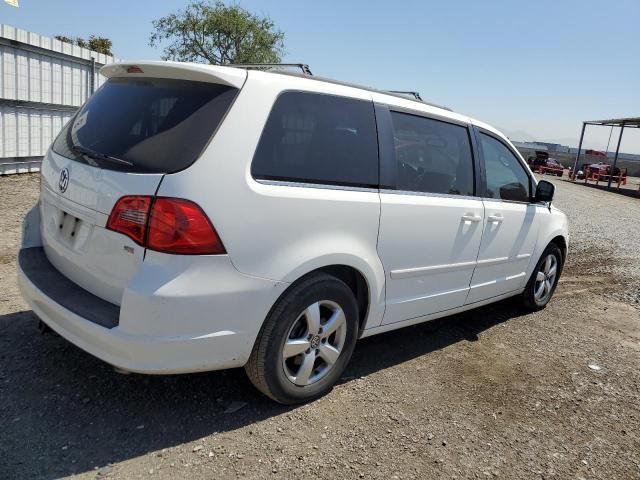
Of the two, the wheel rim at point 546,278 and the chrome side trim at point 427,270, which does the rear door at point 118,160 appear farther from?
the wheel rim at point 546,278

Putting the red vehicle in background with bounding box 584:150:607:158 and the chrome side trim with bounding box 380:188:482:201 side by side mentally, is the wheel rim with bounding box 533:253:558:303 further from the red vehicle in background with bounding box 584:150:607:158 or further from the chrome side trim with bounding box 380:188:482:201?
the red vehicle in background with bounding box 584:150:607:158

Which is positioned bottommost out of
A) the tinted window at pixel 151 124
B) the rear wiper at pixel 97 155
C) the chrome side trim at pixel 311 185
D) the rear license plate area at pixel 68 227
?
the rear license plate area at pixel 68 227

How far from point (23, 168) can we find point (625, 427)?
9023 mm

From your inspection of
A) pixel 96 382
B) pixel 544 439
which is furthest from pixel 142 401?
pixel 544 439

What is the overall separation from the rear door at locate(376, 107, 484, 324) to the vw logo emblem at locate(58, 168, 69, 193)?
1792mm

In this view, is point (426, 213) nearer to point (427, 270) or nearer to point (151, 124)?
point (427, 270)

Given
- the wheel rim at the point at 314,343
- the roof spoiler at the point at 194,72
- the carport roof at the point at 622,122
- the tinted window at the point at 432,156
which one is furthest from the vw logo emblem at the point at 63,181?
the carport roof at the point at 622,122

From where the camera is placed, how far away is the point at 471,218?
3902 mm

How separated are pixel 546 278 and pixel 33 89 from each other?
8.23 metres

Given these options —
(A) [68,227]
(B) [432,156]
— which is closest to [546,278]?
(B) [432,156]

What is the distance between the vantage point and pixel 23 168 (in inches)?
341

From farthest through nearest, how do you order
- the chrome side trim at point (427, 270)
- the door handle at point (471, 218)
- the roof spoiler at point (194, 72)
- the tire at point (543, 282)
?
the tire at point (543, 282)
the door handle at point (471, 218)
the chrome side trim at point (427, 270)
the roof spoiler at point (194, 72)

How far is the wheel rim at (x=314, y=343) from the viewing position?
2.91 metres

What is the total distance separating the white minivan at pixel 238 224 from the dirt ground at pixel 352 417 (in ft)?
1.08
